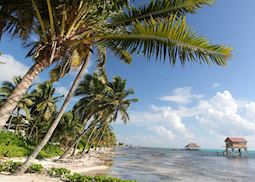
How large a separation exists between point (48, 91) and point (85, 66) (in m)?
25.6

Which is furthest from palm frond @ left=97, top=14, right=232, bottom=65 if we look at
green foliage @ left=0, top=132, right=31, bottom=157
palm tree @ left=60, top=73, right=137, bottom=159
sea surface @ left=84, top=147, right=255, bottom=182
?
palm tree @ left=60, top=73, right=137, bottom=159

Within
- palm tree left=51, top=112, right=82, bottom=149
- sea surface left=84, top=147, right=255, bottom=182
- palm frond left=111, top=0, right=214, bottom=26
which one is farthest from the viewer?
palm tree left=51, top=112, right=82, bottom=149

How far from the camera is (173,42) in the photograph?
5805mm

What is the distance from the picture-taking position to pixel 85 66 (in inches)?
407

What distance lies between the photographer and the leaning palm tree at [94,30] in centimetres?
570

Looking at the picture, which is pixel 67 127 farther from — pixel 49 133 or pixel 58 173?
pixel 49 133

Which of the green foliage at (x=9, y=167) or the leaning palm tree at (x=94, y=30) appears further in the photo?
the green foliage at (x=9, y=167)

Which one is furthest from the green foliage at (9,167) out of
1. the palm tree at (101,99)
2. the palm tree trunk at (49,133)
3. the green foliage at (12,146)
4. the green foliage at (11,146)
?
the palm tree at (101,99)

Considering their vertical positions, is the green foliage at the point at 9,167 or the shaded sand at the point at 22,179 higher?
the green foliage at the point at 9,167

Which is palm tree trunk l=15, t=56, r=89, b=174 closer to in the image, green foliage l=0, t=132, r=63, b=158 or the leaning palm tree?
the leaning palm tree

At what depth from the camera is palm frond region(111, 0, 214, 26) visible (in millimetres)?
6898

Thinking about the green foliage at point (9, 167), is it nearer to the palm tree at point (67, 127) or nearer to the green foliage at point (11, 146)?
the green foliage at point (11, 146)

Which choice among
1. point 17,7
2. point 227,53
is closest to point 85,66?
point 17,7

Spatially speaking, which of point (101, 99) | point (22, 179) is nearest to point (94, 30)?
point (22, 179)
